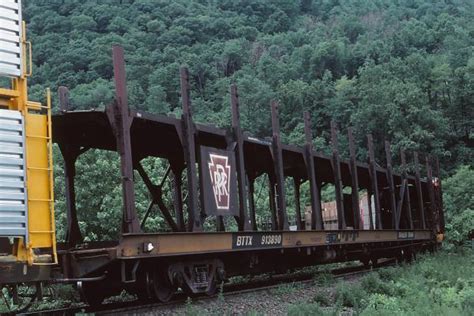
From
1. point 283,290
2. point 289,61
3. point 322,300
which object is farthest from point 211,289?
point 289,61

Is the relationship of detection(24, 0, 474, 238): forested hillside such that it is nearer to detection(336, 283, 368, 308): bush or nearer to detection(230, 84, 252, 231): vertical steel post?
detection(230, 84, 252, 231): vertical steel post


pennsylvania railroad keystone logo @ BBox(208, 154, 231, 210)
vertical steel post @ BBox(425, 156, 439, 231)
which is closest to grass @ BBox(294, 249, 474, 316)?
pennsylvania railroad keystone logo @ BBox(208, 154, 231, 210)

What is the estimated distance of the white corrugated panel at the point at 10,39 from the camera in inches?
289

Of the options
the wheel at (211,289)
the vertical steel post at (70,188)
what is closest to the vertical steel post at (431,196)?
the wheel at (211,289)

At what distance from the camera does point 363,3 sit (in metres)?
151

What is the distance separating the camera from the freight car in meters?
7.39

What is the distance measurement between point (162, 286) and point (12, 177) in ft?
15.5

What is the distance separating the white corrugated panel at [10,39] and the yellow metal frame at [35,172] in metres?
0.11

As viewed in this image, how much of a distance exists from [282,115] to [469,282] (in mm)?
69895

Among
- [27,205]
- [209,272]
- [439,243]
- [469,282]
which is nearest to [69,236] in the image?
[209,272]

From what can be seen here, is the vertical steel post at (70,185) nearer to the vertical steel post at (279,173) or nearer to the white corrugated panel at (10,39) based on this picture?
the vertical steel post at (279,173)

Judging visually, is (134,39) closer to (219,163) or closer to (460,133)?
(460,133)

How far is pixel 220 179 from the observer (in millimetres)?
12141

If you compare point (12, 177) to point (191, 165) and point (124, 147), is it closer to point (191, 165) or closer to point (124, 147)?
point (124, 147)
